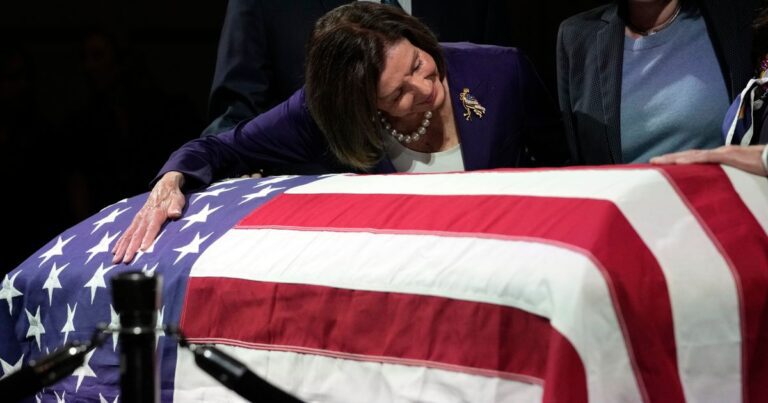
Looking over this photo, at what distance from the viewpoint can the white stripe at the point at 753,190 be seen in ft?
6.36

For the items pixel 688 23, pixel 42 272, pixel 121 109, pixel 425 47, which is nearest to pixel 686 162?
pixel 688 23

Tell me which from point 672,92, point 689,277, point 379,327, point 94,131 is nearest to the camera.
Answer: point 689,277

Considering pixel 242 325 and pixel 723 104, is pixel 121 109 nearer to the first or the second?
pixel 242 325

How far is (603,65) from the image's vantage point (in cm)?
269

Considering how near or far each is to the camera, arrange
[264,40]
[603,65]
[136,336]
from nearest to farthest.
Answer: [136,336], [603,65], [264,40]

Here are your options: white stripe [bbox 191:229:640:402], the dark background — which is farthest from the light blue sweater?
the dark background

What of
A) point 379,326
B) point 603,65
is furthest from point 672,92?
point 379,326

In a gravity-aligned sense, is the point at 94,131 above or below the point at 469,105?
below

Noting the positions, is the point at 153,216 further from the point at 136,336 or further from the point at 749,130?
the point at 749,130

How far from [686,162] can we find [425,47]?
0.85m

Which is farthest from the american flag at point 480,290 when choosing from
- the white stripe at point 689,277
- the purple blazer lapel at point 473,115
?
the purple blazer lapel at point 473,115

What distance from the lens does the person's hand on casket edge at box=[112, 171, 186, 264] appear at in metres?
2.57

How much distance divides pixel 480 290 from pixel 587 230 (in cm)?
21

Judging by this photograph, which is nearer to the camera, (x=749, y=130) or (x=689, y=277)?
(x=689, y=277)
